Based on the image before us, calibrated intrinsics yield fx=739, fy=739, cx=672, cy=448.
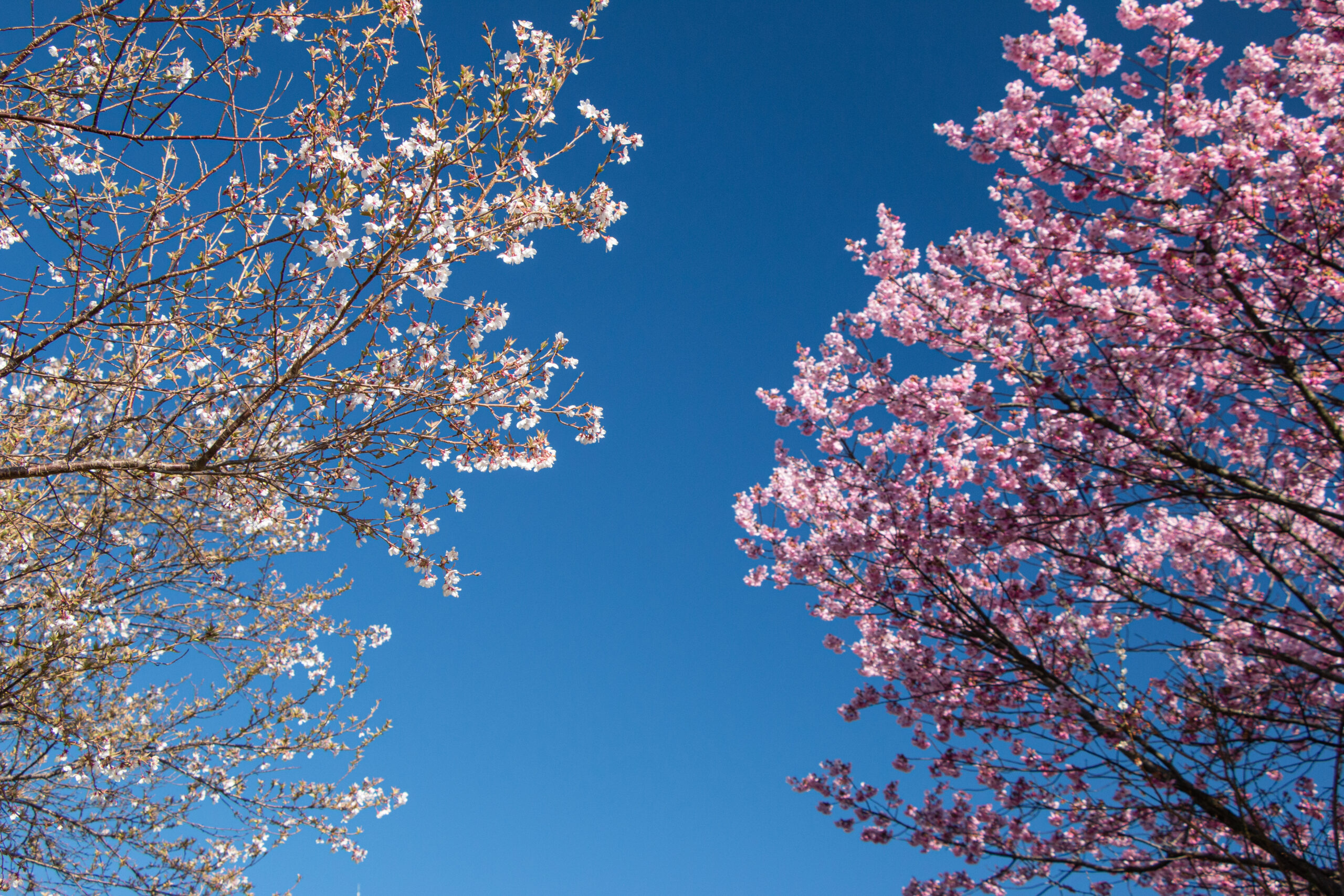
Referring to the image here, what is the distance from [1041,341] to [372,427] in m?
4.66

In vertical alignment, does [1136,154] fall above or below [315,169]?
above

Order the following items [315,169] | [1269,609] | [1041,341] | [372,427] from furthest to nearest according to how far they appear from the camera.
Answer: [1041,341] → [1269,609] → [372,427] → [315,169]

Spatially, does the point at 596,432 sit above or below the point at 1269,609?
above

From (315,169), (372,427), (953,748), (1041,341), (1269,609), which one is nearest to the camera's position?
(315,169)

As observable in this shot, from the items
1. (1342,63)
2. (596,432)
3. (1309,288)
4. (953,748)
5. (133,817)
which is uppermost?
(1342,63)

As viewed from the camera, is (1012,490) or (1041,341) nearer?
(1041,341)

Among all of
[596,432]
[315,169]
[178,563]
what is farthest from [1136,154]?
[178,563]

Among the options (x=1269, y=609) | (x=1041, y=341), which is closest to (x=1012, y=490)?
(x=1041, y=341)

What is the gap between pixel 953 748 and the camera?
6.55 m

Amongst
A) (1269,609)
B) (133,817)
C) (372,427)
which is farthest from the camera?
(133,817)

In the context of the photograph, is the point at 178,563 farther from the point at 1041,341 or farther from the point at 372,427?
the point at 1041,341

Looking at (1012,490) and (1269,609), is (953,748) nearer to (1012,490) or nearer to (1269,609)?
(1012,490)

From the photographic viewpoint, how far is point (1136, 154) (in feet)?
16.1

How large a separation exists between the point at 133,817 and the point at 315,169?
18.0 ft
